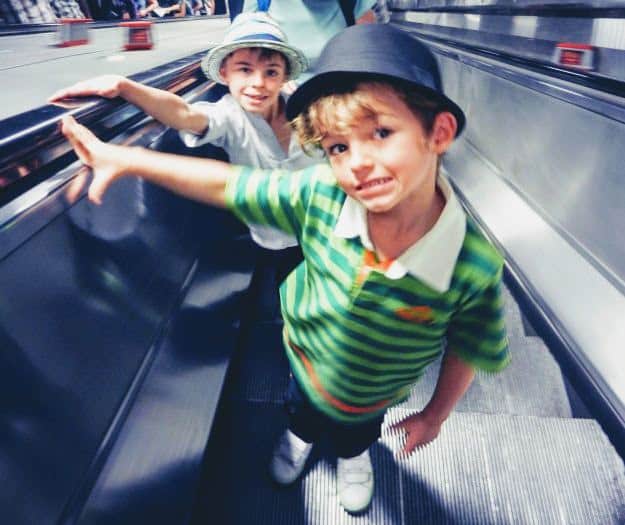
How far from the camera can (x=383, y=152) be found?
74cm

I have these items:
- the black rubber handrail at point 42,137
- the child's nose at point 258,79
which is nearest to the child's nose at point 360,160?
the black rubber handrail at point 42,137

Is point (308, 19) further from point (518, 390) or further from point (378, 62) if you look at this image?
point (518, 390)

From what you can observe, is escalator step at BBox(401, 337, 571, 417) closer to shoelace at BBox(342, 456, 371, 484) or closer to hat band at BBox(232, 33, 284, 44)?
shoelace at BBox(342, 456, 371, 484)

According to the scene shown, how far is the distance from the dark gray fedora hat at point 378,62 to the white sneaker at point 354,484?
45.3 inches

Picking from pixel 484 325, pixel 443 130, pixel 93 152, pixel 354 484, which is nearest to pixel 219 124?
pixel 93 152

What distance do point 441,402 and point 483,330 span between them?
27 cm

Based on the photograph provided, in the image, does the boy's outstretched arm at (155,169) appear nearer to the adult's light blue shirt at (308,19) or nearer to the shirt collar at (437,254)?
the shirt collar at (437,254)

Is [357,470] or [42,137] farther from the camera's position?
→ [357,470]

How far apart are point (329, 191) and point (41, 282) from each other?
24.4 inches

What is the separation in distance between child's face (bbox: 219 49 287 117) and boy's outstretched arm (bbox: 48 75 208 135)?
170mm

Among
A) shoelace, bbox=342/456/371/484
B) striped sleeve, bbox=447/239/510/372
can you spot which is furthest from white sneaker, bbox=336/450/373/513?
striped sleeve, bbox=447/239/510/372

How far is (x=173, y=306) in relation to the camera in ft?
4.92

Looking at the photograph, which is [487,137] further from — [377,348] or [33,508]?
[33,508]

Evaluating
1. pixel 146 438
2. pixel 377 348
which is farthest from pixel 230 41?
pixel 146 438
